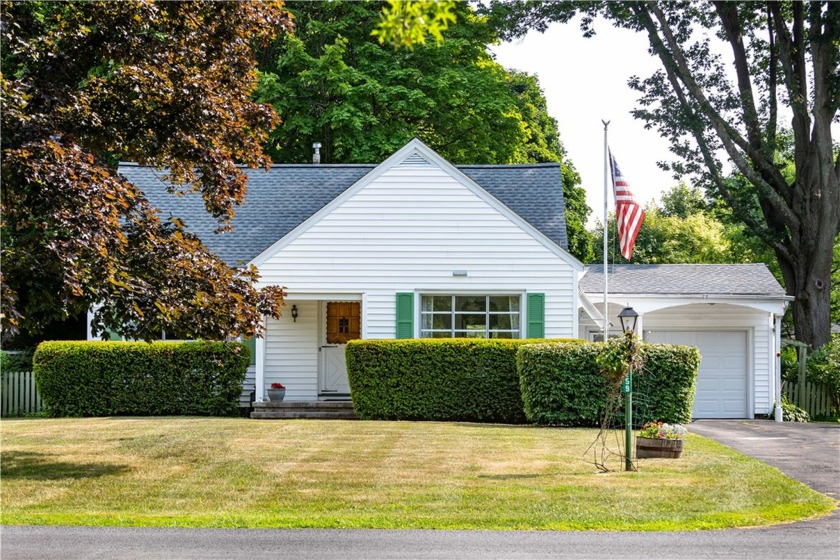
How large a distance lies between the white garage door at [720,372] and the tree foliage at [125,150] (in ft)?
40.2

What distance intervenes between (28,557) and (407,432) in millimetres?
7632

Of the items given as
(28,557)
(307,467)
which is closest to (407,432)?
(307,467)

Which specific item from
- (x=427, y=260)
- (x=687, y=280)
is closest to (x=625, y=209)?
(x=687, y=280)

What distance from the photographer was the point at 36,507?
9719 millimetres

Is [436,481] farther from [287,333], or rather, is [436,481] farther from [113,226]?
[287,333]

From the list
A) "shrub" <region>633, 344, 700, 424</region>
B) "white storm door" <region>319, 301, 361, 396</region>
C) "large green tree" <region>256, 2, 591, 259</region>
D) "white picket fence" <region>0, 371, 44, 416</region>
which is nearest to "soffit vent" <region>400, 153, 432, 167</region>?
"white storm door" <region>319, 301, 361, 396</region>

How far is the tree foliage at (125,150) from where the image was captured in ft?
33.0

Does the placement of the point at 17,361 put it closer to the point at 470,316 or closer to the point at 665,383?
the point at 470,316

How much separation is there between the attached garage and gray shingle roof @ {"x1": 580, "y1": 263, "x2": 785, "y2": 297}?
2 centimetres

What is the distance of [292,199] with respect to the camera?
22.1m

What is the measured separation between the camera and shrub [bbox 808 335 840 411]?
2161 cm

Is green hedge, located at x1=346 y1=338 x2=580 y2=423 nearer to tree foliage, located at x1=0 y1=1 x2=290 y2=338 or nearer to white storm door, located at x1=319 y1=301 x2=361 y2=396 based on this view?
white storm door, located at x1=319 y1=301 x2=361 y2=396

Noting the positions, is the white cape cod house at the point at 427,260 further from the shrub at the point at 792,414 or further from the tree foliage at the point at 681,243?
the tree foliage at the point at 681,243

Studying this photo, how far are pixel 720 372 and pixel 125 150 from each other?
14.9m
